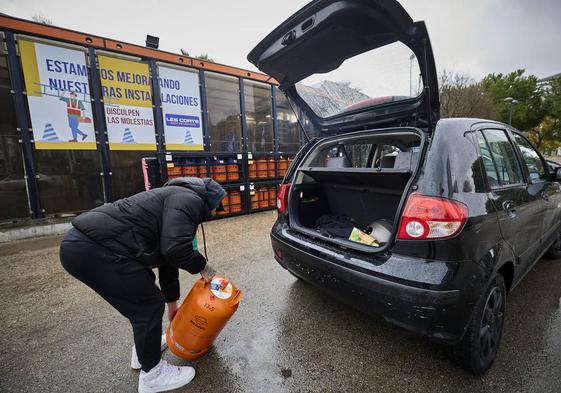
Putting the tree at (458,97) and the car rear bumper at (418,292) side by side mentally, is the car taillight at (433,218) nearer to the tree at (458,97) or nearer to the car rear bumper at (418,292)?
the car rear bumper at (418,292)

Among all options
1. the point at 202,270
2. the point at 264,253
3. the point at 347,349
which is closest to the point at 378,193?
the point at 347,349

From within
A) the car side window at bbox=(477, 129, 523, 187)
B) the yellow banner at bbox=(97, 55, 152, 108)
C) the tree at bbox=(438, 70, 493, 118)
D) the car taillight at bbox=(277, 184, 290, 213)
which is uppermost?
the tree at bbox=(438, 70, 493, 118)

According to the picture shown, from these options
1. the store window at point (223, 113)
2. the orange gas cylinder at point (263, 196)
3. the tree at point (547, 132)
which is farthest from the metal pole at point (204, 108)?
the tree at point (547, 132)

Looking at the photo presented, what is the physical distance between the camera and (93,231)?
4.71 ft

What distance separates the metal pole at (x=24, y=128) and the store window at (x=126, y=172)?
1245 mm

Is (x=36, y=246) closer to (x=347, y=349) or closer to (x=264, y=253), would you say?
(x=264, y=253)

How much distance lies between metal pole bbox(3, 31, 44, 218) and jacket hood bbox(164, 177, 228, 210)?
500 cm

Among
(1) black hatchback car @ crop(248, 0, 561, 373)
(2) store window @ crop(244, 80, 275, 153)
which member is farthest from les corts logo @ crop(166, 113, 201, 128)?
(1) black hatchback car @ crop(248, 0, 561, 373)

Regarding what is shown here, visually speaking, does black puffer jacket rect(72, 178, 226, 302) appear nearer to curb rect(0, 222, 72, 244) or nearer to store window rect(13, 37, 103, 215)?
curb rect(0, 222, 72, 244)

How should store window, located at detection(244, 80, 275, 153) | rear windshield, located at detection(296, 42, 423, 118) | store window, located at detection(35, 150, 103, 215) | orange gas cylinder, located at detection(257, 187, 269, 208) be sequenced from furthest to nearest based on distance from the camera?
store window, located at detection(244, 80, 275, 153) < orange gas cylinder, located at detection(257, 187, 269, 208) < store window, located at detection(35, 150, 103, 215) < rear windshield, located at detection(296, 42, 423, 118)

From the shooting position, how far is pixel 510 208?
1.77 m

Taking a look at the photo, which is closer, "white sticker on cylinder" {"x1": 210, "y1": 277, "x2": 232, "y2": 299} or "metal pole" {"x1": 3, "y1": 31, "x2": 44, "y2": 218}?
"white sticker on cylinder" {"x1": 210, "y1": 277, "x2": 232, "y2": 299}

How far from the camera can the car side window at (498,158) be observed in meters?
1.74

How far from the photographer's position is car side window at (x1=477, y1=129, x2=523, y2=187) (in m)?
1.74
